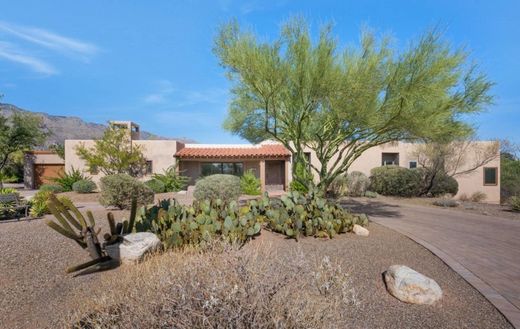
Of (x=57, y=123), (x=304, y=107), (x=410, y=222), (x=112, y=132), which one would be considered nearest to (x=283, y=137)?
→ (x=304, y=107)

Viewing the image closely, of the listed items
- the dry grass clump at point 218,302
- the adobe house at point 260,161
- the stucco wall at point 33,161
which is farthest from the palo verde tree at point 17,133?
the dry grass clump at point 218,302

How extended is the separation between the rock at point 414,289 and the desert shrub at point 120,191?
9.03m

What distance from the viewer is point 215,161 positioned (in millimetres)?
22500

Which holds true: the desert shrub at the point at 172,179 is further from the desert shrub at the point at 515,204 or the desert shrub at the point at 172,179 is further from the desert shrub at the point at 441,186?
the desert shrub at the point at 515,204

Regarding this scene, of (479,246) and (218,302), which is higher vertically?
(218,302)

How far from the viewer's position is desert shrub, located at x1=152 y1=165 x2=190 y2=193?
64.2 ft

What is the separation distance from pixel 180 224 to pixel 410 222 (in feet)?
24.6

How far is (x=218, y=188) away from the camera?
12.4 m

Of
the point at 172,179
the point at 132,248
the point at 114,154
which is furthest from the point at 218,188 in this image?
the point at 114,154

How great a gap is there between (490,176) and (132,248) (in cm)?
2579

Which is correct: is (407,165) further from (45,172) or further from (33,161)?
(33,161)

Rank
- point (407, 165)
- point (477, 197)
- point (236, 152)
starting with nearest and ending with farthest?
1. point (477, 197)
2. point (407, 165)
3. point (236, 152)

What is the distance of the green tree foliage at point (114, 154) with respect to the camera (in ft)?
65.0

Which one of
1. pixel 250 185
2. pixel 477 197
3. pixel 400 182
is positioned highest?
pixel 400 182
